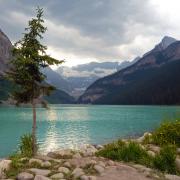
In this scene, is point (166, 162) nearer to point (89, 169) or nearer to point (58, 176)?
point (89, 169)

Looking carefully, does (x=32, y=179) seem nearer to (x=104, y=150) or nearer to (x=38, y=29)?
(x=104, y=150)

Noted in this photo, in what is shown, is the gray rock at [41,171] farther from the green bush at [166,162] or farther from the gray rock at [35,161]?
the green bush at [166,162]

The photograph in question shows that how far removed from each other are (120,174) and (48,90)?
996 centimetres

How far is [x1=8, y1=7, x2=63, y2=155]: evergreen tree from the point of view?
76.2 ft

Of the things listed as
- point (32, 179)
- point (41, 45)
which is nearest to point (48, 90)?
point (41, 45)

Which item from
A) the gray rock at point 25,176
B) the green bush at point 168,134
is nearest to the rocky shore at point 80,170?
the gray rock at point 25,176

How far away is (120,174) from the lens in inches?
626

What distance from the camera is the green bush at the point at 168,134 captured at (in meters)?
22.1

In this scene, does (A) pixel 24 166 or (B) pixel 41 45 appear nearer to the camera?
(A) pixel 24 166

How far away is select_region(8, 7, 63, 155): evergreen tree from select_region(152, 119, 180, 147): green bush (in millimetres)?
8117

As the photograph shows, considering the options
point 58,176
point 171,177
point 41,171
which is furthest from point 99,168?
point 171,177

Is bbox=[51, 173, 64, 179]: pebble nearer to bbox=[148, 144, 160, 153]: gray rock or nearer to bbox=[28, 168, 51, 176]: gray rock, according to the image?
bbox=[28, 168, 51, 176]: gray rock

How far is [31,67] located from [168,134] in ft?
34.1

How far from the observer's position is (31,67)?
23.6 meters
